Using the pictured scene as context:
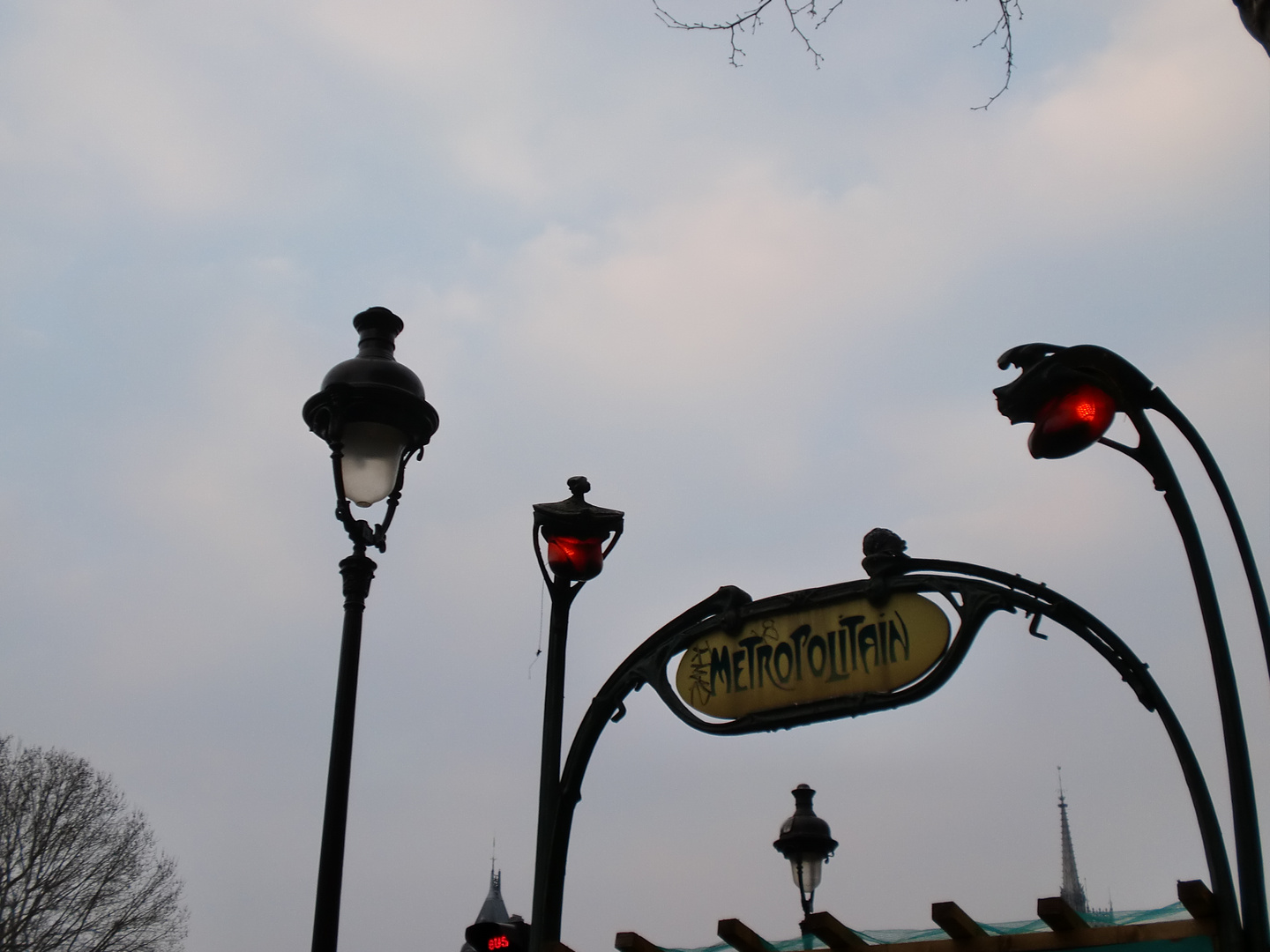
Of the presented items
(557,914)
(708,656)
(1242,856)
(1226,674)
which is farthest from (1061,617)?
(557,914)

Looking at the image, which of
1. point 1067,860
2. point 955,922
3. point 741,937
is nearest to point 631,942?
point 741,937

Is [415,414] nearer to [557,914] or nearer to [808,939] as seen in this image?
[557,914]

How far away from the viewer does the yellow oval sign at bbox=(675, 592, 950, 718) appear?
482cm

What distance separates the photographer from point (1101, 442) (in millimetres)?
4371

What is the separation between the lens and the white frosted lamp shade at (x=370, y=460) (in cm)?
536

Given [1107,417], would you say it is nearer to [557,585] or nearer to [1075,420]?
[1075,420]

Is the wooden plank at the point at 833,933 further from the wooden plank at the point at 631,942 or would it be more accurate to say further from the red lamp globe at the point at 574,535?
the red lamp globe at the point at 574,535

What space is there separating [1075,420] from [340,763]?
10.0 ft

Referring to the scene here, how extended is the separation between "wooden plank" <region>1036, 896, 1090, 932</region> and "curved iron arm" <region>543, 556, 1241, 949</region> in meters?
0.57

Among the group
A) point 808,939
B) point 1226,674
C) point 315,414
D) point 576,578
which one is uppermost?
point 315,414

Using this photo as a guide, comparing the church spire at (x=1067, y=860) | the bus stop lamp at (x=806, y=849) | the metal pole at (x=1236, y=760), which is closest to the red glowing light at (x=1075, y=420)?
the metal pole at (x=1236, y=760)

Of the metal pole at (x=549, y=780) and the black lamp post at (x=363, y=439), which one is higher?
the black lamp post at (x=363, y=439)

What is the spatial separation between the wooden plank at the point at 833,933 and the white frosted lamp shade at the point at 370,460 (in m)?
2.59

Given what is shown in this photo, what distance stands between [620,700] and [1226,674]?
8.82 ft
